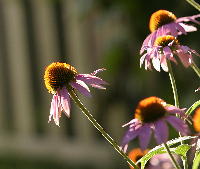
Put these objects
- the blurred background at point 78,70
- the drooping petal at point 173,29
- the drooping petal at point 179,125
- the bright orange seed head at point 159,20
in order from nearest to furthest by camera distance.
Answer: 1. the drooping petal at point 179,125
2. the drooping petal at point 173,29
3. the bright orange seed head at point 159,20
4. the blurred background at point 78,70

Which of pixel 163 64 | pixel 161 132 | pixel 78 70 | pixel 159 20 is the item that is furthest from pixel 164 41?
pixel 78 70

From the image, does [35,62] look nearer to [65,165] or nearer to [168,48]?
[65,165]

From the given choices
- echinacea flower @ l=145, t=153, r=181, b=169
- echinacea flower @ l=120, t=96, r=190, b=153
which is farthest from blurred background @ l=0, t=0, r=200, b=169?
echinacea flower @ l=120, t=96, r=190, b=153

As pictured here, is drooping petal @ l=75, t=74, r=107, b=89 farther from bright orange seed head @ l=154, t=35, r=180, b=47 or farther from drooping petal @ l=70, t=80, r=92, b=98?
bright orange seed head @ l=154, t=35, r=180, b=47

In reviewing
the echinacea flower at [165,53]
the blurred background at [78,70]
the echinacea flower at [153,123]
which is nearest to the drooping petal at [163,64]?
the echinacea flower at [165,53]

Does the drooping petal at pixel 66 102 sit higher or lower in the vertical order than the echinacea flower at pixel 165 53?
lower

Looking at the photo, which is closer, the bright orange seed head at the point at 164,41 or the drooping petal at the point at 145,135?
the drooping petal at the point at 145,135

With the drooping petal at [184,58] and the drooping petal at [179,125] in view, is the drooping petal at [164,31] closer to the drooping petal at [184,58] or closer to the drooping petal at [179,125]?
the drooping petal at [184,58]

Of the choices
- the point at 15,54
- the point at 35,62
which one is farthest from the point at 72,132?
the point at 15,54
